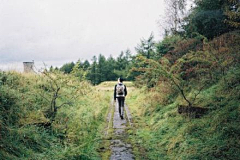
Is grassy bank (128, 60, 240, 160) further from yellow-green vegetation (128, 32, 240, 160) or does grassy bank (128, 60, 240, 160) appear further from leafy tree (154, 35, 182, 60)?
leafy tree (154, 35, 182, 60)

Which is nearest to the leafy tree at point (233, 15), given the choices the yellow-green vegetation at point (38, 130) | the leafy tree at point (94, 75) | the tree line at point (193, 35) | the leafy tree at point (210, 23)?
the tree line at point (193, 35)

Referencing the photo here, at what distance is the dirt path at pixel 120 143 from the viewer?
19.4 feet

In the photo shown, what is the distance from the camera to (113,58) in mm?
74562

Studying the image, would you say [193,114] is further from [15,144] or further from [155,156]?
[15,144]

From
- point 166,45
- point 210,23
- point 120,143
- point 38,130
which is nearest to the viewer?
point 38,130

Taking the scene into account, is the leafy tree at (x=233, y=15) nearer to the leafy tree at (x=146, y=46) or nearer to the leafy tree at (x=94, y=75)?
the leafy tree at (x=146, y=46)

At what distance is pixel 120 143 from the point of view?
7.04 m

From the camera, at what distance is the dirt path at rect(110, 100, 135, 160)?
19.4 ft

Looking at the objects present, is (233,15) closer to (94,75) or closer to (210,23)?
(210,23)

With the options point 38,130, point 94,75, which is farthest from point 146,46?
point 94,75

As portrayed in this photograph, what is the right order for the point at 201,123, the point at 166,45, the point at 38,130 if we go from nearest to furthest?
1. the point at 38,130
2. the point at 201,123
3. the point at 166,45

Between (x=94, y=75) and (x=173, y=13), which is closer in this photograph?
(x=173, y=13)

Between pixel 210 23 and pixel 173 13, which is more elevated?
pixel 173 13

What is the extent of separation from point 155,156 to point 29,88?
611 centimetres
